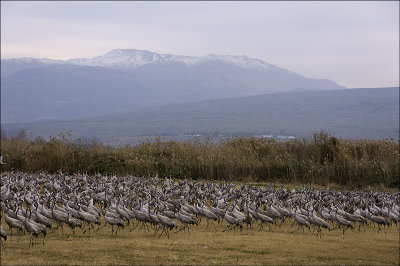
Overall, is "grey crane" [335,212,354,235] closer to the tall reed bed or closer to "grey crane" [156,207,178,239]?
"grey crane" [156,207,178,239]

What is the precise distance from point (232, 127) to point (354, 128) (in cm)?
3939

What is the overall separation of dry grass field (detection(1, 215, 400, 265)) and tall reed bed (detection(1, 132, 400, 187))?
48.5 ft

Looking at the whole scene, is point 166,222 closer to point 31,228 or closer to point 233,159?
point 31,228

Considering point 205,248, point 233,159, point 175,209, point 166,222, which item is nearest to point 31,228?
point 166,222

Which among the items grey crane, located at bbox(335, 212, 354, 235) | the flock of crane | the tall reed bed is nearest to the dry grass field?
grey crane, located at bbox(335, 212, 354, 235)

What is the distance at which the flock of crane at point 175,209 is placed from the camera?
1644 centimetres

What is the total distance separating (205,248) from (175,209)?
3.79 meters

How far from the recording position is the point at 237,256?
13.8 meters

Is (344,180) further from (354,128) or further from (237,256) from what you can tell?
(354,128)

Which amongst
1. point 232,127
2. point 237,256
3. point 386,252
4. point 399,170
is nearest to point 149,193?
point 237,256

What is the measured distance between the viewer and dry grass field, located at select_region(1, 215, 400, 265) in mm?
13227

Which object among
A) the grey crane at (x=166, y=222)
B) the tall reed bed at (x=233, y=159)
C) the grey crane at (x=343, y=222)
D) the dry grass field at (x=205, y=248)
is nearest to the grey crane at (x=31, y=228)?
the dry grass field at (x=205, y=248)

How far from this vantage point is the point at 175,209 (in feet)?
59.9

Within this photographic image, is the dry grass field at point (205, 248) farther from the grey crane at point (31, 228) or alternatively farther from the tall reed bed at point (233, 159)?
the tall reed bed at point (233, 159)
